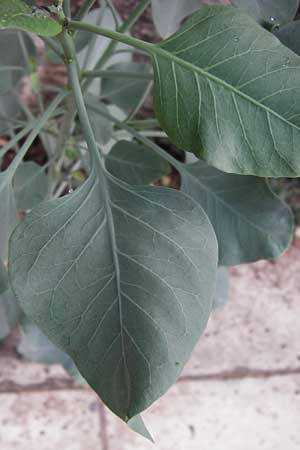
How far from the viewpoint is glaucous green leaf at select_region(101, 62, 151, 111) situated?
34.4 inches

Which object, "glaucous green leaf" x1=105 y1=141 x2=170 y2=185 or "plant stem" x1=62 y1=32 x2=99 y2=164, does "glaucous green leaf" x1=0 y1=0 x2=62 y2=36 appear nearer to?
"plant stem" x1=62 y1=32 x2=99 y2=164

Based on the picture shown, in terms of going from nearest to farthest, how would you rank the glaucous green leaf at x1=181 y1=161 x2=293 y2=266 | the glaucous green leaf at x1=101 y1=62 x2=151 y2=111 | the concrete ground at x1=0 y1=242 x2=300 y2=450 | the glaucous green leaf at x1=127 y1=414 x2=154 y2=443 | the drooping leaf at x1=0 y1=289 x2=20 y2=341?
the glaucous green leaf at x1=127 y1=414 x2=154 y2=443, the glaucous green leaf at x1=181 y1=161 x2=293 y2=266, the drooping leaf at x1=0 y1=289 x2=20 y2=341, the glaucous green leaf at x1=101 y1=62 x2=151 y2=111, the concrete ground at x1=0 y1=242 x2=300 y2=450

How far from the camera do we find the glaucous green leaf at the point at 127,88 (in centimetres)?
87

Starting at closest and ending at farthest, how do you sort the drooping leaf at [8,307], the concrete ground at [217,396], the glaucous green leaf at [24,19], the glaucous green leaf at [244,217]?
the glaucous green leaf at [24,19]
the glaucous green leaf at [244,217]
the drooping leaf at [8,307]
the concrete ground at [217,396]

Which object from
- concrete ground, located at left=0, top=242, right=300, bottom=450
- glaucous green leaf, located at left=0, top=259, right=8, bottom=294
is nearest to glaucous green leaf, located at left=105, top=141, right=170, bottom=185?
glaucous green leaf, located at left=0, top=259, right=8, bottom=294

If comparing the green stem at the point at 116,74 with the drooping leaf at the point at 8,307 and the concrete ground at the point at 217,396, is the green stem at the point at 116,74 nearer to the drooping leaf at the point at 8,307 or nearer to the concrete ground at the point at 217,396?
the drooping leaf at the point at 8,307

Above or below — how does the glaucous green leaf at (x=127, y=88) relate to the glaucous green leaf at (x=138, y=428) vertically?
above

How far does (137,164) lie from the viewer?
2.28 feet

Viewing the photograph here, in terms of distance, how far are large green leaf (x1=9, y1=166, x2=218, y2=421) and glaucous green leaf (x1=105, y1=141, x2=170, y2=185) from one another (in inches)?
8.0

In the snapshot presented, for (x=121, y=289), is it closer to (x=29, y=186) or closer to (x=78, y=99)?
(x=78, y=99)

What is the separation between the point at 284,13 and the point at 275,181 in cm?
70

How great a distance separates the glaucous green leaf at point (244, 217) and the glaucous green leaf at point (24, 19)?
28 cm

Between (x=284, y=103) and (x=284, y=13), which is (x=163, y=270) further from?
(x=284, y=13)

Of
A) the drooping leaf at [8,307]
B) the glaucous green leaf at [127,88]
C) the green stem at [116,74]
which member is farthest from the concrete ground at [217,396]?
the green stem at [116,74]
